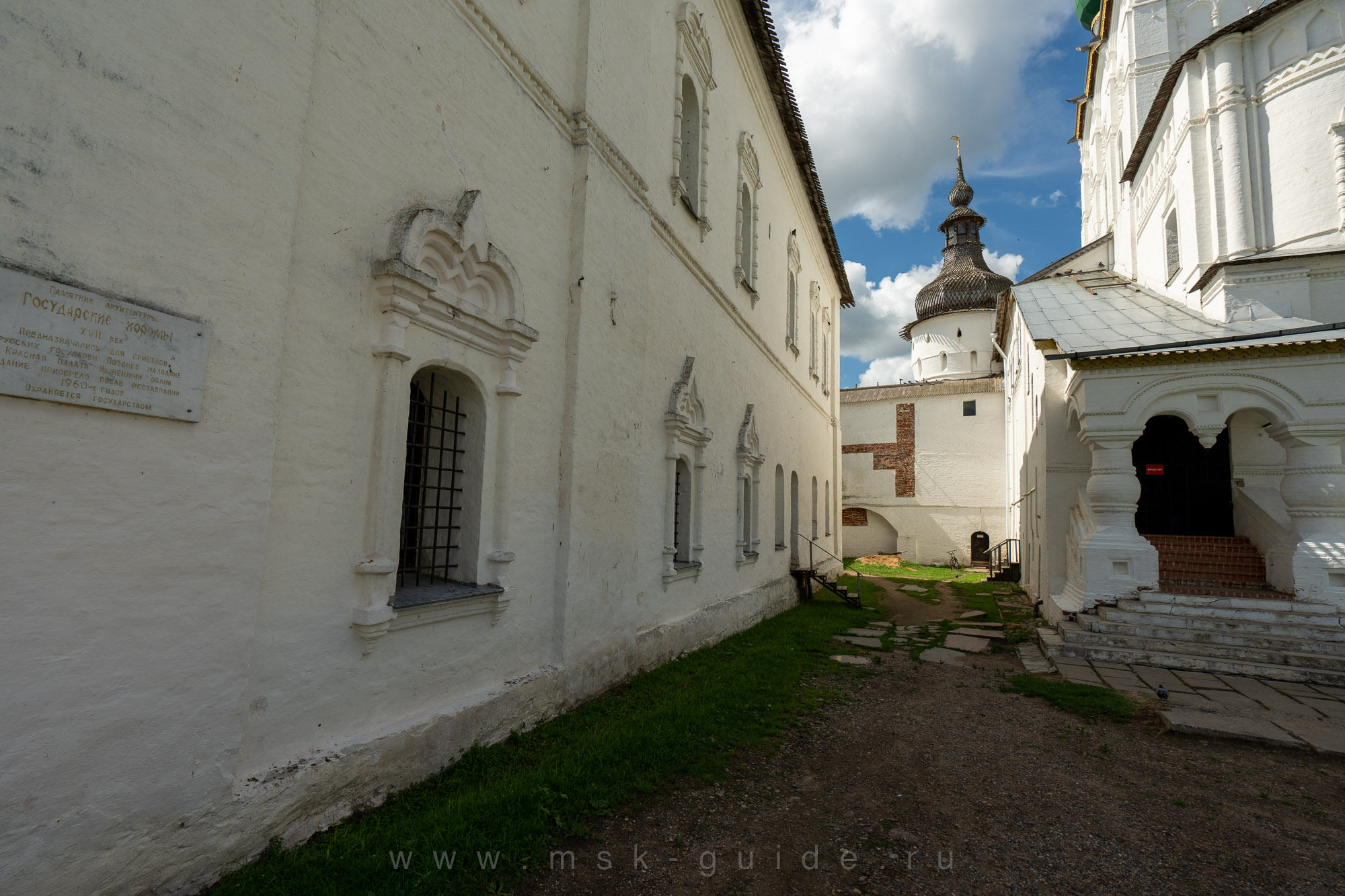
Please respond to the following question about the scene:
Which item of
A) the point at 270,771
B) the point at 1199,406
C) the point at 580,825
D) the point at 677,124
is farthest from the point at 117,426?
the point at 1199,406

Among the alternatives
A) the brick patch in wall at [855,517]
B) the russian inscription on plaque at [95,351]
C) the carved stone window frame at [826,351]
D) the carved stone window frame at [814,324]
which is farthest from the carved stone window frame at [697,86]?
the brick patch in wall at [855,517]

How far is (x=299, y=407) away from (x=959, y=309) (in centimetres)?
3038

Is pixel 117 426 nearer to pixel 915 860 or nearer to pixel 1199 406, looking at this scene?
pixel 915 860

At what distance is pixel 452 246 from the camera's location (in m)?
4.21

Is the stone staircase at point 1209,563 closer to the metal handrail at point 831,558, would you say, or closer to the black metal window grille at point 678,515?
the metal handrail at point 831,558

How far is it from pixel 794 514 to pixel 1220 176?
9.26 meters

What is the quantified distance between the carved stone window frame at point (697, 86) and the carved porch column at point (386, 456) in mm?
4836

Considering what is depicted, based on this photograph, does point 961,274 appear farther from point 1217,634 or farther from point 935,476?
point 1217,634

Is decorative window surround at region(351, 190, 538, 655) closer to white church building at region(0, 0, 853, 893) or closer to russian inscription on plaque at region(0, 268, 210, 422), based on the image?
white church building at region(0, 0, 853, 893)

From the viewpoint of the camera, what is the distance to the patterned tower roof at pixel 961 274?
28.9 meters

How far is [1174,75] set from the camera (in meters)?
11.4

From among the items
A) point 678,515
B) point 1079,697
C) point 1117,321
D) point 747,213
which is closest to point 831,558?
point 1117,321

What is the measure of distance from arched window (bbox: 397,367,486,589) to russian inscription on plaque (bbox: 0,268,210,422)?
174cm

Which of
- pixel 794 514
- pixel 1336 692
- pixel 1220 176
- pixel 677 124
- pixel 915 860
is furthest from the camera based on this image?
pixel 794 514
